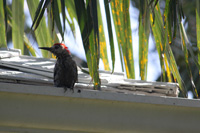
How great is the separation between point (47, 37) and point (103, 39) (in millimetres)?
709

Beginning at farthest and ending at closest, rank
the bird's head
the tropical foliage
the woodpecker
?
the bird's head → the woodpecker → the tropical foliage

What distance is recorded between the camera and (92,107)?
101 inches

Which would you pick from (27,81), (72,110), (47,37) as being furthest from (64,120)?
(47,37)

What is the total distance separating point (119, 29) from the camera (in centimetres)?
323

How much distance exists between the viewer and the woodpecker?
3.27 metres

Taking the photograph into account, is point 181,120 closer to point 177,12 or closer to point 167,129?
point 167,129

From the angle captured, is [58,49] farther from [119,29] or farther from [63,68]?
[119,29]

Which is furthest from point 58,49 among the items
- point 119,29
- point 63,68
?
point 119,29

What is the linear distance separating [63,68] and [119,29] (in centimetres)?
72

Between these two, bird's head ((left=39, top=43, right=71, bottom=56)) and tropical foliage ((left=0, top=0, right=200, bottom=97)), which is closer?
tropical foliage ((left=0, top=0, right=200, bottom=97))

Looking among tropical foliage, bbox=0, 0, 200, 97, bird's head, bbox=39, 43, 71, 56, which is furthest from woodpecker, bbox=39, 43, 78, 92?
tropical foliage, bbox=0, 0, 200, 97

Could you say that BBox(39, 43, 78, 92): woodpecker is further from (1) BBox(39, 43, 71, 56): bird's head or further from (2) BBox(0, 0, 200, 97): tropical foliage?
(2) BBox(0, 0, 200, 97): tropical foliage

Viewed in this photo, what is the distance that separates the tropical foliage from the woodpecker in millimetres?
262

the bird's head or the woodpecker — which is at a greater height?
the bird's head
